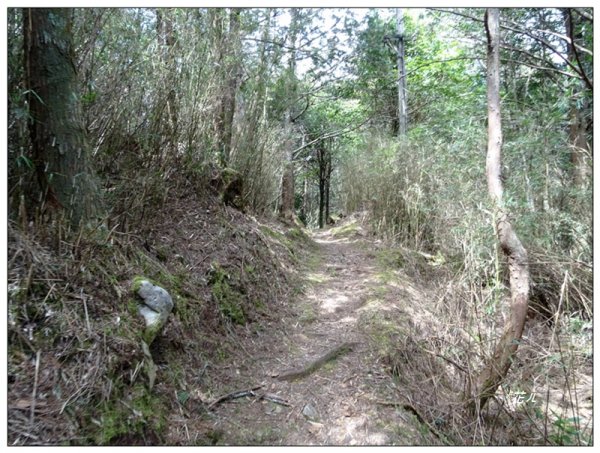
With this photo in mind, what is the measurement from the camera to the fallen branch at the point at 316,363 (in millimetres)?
2608

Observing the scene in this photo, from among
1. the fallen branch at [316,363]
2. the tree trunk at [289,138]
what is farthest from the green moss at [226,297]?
the tree trunk at [289,138]

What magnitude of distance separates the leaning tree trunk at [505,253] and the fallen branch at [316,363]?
99 centimetres

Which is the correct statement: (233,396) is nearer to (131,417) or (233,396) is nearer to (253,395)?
(253,395)

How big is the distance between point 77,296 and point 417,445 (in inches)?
80.0

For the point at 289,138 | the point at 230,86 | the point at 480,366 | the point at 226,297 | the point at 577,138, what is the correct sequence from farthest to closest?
1. the point at 289,138
2. the point at 230,86
3. the point at 577,138
4. the point at 226,297
5. the point at 480,366

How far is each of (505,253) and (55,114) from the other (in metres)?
3.30

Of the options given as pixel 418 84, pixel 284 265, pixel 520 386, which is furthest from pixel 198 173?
pixel 418 84

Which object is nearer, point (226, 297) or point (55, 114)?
point (55, 114)

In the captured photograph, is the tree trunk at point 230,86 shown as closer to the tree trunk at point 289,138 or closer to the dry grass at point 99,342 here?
the tree trunk at point 289,138

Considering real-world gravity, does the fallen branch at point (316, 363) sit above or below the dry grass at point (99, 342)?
below

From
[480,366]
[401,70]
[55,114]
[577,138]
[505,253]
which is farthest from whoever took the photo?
[401,70]

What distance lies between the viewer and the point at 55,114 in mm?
2004

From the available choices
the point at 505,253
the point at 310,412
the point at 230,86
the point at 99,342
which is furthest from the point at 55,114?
the point at 505,253

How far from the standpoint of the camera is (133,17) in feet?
9.48
